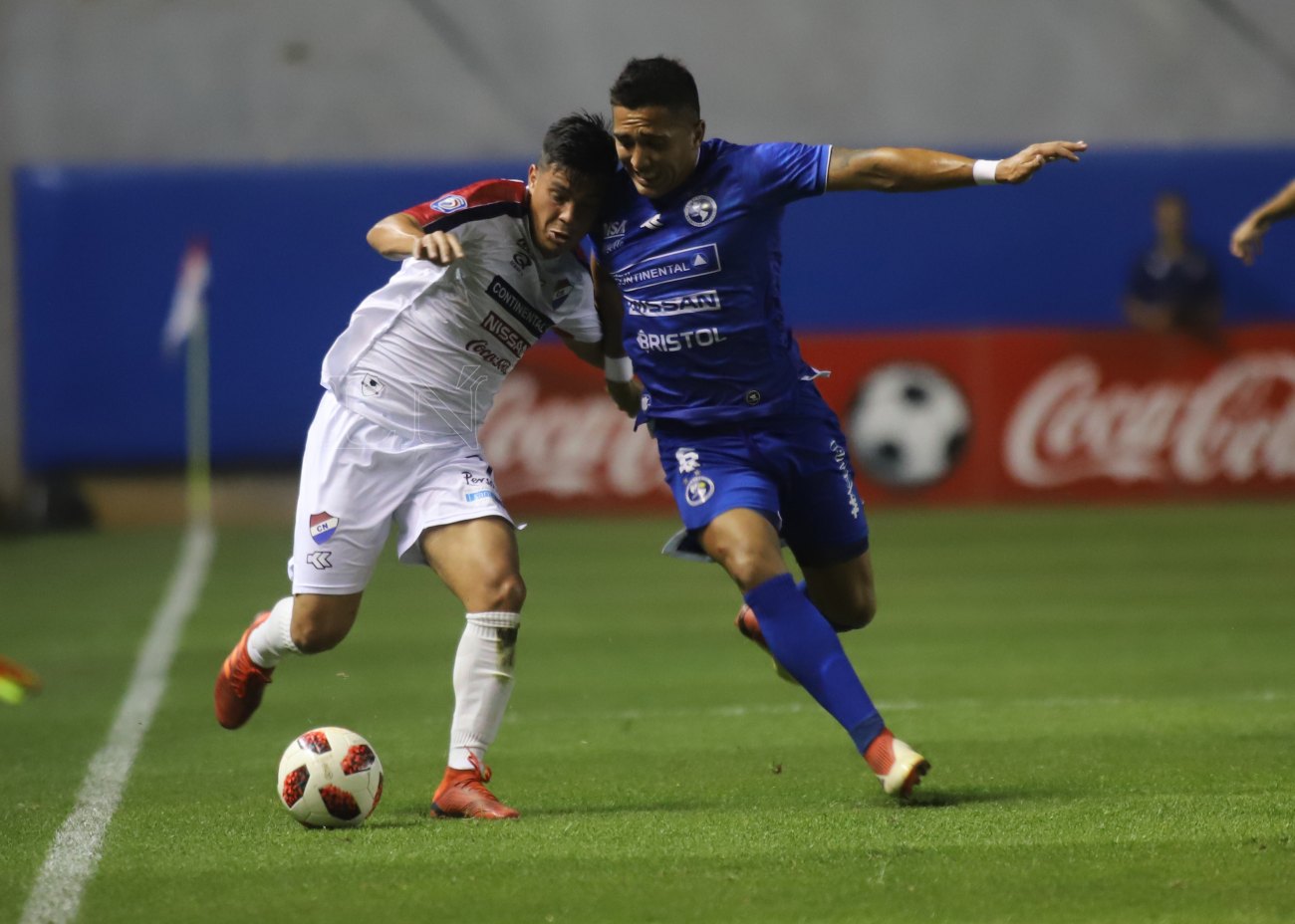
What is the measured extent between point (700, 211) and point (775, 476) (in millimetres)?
888

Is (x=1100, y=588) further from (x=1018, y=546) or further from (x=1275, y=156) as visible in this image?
(x=1275, y=156)

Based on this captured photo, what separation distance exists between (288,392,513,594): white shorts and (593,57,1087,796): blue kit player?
2.26 ft

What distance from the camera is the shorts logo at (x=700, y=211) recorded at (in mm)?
6035

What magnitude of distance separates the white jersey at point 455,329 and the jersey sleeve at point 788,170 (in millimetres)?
723

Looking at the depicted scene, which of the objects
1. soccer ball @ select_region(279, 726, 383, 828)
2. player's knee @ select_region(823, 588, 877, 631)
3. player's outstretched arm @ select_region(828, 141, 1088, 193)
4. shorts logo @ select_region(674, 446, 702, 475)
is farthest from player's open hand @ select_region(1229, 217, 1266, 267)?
soccer ball @ select_region(279, 726, 383, 828)

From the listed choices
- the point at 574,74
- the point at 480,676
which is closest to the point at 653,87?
the point at 480,676

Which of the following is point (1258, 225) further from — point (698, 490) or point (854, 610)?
point (698, 490)

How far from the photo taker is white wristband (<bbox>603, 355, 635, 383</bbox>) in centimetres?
664

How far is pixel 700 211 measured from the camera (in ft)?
19.8

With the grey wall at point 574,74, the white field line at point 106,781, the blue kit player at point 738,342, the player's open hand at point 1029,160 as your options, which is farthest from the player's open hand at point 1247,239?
the grey wall at point 574,74

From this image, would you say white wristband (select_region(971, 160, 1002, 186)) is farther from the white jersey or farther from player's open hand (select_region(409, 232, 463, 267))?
player's open hand (select_region(409, 232, 463, 267))

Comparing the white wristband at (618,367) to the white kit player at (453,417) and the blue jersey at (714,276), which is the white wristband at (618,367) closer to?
the white kit player at (453,417)

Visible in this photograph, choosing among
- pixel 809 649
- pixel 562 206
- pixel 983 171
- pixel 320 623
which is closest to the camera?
pixel 983 171

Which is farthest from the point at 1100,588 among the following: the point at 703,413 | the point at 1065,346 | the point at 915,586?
the point at 703,413
